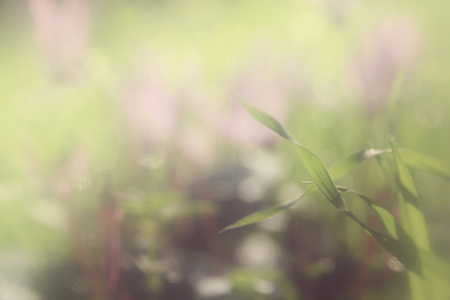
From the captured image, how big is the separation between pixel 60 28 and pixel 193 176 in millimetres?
241

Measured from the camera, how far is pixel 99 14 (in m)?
1.63

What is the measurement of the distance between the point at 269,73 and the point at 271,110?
2.1 inches

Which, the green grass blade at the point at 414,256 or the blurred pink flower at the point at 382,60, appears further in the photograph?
the blurred pink flower at the point at 382,60

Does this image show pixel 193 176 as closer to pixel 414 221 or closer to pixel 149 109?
pixel 149 109

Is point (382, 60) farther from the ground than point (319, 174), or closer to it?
farther from the ground

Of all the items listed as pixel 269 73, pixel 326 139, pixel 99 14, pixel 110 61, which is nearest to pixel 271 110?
pixel 269 73

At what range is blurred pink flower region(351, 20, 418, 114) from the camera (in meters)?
0.55

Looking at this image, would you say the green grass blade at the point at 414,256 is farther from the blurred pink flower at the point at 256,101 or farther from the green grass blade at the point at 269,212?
the blurred pink flower at the point at 256,101

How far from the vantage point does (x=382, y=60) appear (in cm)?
55

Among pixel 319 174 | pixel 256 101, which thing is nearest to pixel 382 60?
pixel 256 101

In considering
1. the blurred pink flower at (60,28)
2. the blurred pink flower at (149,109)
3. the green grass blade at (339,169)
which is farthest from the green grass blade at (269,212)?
the blurred pink flower at (60,28)

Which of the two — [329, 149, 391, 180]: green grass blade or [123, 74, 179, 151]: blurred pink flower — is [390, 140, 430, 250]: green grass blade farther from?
[123, 74, 179, 151]: blurred pink flower

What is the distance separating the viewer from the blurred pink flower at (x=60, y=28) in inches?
21.2

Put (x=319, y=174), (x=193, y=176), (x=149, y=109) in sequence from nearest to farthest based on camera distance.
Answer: (x=319, y=174), (x=149, y=109), (x=193, y=176)
